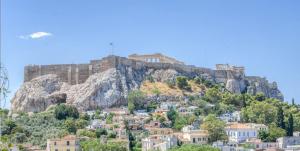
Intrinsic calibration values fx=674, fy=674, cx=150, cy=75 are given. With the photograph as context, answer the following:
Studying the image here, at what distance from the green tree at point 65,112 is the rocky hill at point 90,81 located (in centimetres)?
360

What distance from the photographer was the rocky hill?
2250 inches

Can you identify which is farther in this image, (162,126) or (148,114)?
(148,114)

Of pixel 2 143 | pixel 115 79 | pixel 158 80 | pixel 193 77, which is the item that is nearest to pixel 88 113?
pixel 115 79

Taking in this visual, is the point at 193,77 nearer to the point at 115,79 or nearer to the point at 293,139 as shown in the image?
the point at 115,79

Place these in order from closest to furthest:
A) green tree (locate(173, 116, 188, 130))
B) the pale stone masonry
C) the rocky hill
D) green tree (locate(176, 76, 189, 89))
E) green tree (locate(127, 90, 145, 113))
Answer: green tree (locate(173, 116, 188, 130))
green tree (locate(127, 90, 145, 113))
the rocky hill
the pale stone masonry
green tree (locate(176, 76, 189, 89))

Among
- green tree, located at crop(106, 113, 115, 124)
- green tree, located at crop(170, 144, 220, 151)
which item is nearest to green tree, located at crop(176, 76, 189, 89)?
green tree, located at crop(106, 113, 115, 124)

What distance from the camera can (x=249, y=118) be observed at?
5341 cm

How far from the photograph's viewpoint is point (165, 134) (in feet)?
153

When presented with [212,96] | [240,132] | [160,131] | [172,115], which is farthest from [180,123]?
[212,96]

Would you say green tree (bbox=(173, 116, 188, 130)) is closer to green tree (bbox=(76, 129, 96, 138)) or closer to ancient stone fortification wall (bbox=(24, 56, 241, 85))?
green tree (bbox=(76, 129, 96, 138))

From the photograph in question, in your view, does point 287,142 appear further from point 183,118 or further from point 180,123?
point 183,118

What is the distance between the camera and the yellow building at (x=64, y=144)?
41.0m

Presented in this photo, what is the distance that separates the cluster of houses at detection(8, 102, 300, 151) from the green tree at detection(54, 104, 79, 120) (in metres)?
1.52

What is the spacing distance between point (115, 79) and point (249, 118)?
40.2ft
